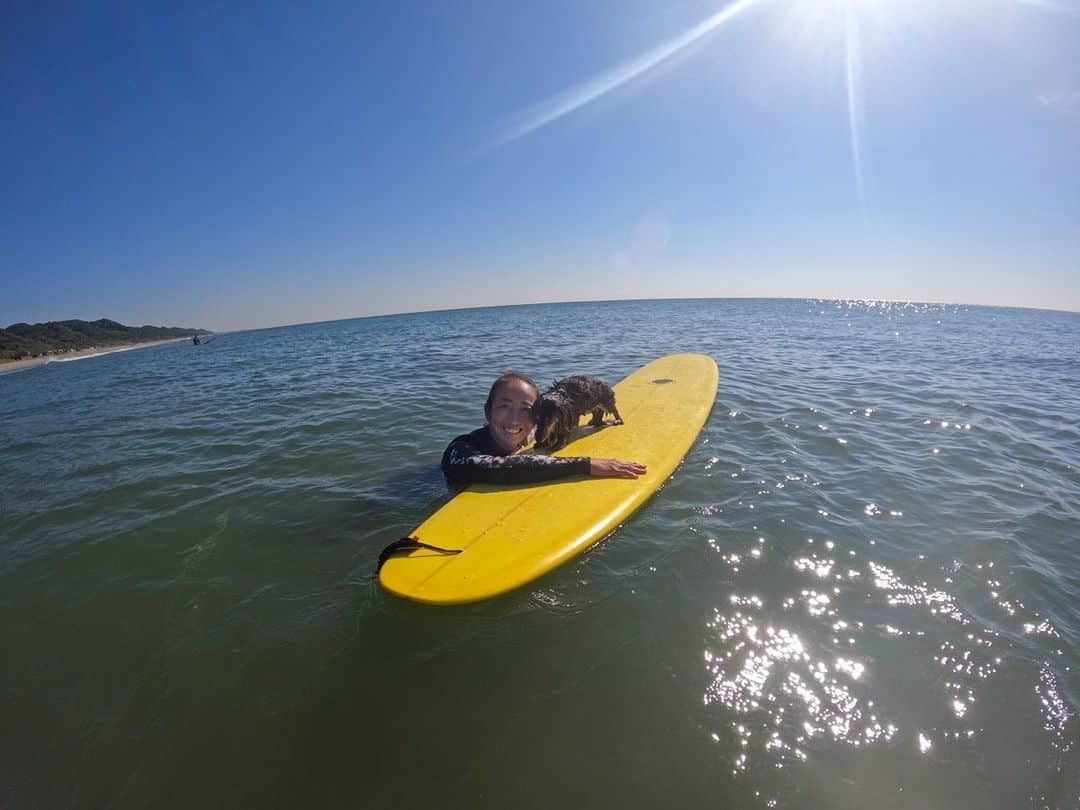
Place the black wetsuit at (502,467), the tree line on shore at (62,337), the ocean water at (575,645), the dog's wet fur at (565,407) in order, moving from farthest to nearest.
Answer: the tree line on shore at (62,337)
the dog's wet fur at (565,407)
the black wetsuit at (502,467)
the ocean water at (575,645)

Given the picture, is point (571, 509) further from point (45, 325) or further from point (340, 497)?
point (45, 325)

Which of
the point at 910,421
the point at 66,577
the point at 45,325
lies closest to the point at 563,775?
the point at 66,577

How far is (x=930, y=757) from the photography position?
92.4 inches

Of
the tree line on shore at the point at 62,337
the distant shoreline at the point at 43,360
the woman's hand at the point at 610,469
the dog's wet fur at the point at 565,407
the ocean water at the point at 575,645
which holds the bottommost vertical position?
the ocean water at the point at 575,645

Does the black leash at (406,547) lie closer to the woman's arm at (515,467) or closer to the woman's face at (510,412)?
the woman's arm at (515,467)

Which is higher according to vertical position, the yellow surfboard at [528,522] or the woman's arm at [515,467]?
the woman's arm at [515,467]

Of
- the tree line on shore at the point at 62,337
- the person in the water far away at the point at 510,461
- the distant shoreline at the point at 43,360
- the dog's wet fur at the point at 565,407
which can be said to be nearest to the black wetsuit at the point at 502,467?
the person in the water far away at the point at 510,461

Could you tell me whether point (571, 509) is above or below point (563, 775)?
above

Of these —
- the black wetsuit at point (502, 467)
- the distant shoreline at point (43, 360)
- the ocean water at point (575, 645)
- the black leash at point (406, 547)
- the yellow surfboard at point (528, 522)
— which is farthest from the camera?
the distant shoreline at point (43, 360)

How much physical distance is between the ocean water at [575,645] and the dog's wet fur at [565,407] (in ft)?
4.97

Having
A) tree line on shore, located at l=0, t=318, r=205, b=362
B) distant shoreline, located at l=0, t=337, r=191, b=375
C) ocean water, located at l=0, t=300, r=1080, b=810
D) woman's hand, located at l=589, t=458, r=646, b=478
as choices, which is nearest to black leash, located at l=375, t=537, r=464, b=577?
ocean water, located at l=0, t=300, r=1080, b=810

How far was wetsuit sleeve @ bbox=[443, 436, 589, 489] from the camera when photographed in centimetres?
501

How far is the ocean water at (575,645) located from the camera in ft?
7.59

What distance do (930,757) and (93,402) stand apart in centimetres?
1843
